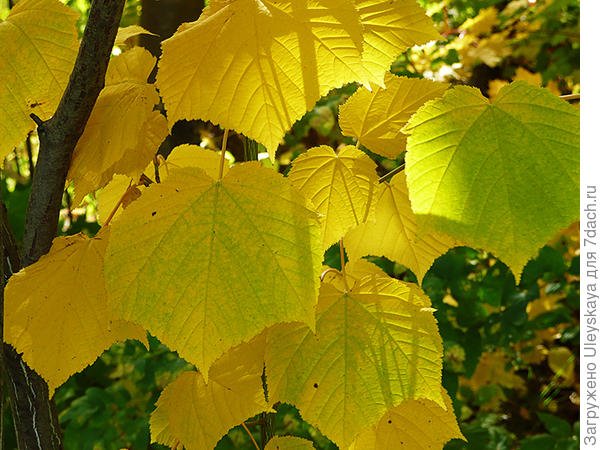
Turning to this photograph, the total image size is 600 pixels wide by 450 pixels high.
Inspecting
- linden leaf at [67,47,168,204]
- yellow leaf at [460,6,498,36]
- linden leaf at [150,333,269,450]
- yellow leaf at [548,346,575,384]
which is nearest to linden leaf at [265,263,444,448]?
linden leaf at [150,333,269,450]

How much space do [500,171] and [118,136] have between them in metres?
0.27

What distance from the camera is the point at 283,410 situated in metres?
1.63

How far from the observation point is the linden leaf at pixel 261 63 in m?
0.43

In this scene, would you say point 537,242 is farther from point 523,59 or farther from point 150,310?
point 523,59

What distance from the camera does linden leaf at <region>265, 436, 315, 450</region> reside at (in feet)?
1.92

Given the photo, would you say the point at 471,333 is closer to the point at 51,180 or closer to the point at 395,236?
the point at 395,236

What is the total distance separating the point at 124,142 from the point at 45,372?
172 millimetres

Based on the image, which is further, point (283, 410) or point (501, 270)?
point (501, 270)

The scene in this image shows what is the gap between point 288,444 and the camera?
59 centimetres

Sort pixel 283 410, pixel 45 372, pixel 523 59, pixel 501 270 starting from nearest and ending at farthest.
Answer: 1. pixel 45 372
2. pixel 283 410
3. pixel 501 270
4. pixel 523 59

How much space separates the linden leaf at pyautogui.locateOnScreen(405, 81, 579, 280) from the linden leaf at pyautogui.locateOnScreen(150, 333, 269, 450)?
0.20 metres

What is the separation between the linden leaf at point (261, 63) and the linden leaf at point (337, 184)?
10 cm
